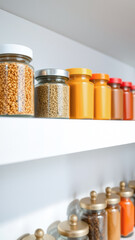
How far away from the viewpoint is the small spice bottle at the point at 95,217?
0.87m

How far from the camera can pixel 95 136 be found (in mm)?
679

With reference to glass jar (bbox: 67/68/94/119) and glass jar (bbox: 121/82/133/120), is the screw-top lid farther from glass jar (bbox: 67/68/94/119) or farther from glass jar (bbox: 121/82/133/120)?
glass jar (bbox: 121/82/133/120)

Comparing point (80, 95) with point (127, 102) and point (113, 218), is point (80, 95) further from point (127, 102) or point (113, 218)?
point (113, 218)

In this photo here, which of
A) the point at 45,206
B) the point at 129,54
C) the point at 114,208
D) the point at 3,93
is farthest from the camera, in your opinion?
the point at 129,54

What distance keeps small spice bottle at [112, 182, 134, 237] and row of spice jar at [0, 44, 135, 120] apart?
0.34m

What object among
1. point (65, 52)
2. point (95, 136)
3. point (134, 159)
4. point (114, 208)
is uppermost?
point (65, 52)

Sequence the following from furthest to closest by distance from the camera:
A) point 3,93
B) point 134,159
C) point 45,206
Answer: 1. point 134,159
2. point 45,206
3. point 3,93

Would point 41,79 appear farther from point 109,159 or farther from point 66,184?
point 109,159

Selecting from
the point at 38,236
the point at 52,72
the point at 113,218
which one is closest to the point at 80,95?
the point at 52,72

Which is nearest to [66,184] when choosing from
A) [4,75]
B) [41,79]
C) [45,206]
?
[45,206]

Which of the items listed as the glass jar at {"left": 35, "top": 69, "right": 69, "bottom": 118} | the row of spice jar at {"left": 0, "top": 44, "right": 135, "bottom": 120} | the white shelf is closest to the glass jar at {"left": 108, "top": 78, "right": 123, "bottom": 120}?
the row of spice jar at {"left": 0, "top": 44, "right": 135, "bottom": 120}

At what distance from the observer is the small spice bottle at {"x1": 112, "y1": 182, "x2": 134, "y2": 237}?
1039 millimetres

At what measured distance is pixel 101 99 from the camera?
32.1 inches

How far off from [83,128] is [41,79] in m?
0.17
